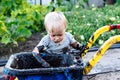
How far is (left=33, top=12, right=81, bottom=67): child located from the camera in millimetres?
2875

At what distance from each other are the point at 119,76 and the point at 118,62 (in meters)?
0.42

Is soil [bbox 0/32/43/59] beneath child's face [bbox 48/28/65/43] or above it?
beneath

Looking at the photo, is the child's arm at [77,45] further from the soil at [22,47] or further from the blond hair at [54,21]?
the soil at [22,47]

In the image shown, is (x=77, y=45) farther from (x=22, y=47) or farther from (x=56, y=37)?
(x=22, y=47)

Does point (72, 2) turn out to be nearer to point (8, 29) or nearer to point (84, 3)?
point (84, 3)

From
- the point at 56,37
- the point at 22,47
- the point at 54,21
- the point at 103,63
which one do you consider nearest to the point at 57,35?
the point at 56,37

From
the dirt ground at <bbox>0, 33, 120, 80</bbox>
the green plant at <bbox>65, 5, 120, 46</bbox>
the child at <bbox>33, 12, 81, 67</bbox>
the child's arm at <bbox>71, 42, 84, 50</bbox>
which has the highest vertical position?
the child at <bbox>33, 12, 81, 67</bbox>

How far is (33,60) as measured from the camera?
2.89 m

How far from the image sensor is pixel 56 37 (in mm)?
2947

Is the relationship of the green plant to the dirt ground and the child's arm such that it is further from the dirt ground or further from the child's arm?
the child's arm

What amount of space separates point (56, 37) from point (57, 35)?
20 mm

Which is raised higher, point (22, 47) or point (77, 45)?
point (77, 45)

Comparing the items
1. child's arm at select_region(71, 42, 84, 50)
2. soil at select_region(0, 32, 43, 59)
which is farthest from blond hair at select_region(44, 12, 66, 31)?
soil at select_region(0, 32, 43, 59)

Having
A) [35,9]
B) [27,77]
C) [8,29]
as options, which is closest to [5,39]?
[8,29]
